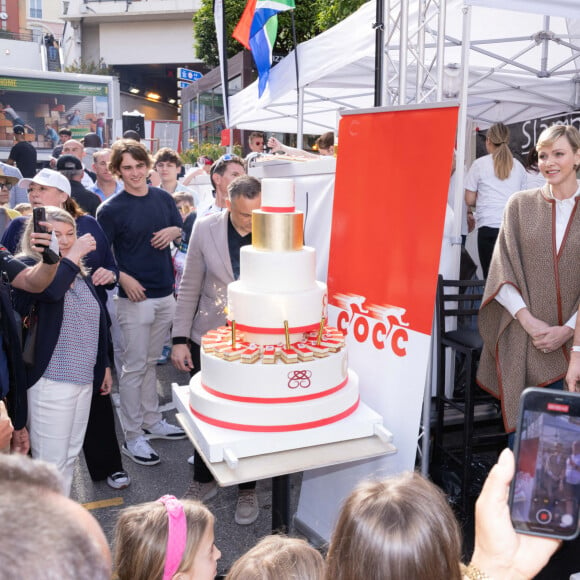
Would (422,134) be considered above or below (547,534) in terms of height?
above

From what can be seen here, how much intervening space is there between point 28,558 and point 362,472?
245 cm

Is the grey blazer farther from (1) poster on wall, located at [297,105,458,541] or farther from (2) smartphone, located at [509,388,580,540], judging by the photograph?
(2) smartphone, located at [509,388,580,540]

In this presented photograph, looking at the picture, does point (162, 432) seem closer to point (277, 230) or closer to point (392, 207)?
point (277, 230)

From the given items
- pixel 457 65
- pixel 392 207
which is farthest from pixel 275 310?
pixel 457 65

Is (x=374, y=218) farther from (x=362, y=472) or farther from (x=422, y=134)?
(x=362, y=472)

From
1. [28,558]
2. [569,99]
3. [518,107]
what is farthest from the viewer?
[518,107]

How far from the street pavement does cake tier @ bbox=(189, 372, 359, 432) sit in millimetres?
1060

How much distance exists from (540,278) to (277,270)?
48.9 inches

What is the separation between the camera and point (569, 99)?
8102mm

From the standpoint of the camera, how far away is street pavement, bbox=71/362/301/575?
3379mm

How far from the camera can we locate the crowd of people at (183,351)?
1.18 meters

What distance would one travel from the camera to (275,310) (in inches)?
98.0

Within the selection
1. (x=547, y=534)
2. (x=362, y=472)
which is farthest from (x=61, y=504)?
(x=362, y=472)

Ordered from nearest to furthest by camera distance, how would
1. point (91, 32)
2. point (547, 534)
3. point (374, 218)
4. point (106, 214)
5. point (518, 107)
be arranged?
point (547, 534)
point (374, 218)
point (106, 214)
point (518, 107)
point (91, 32)
